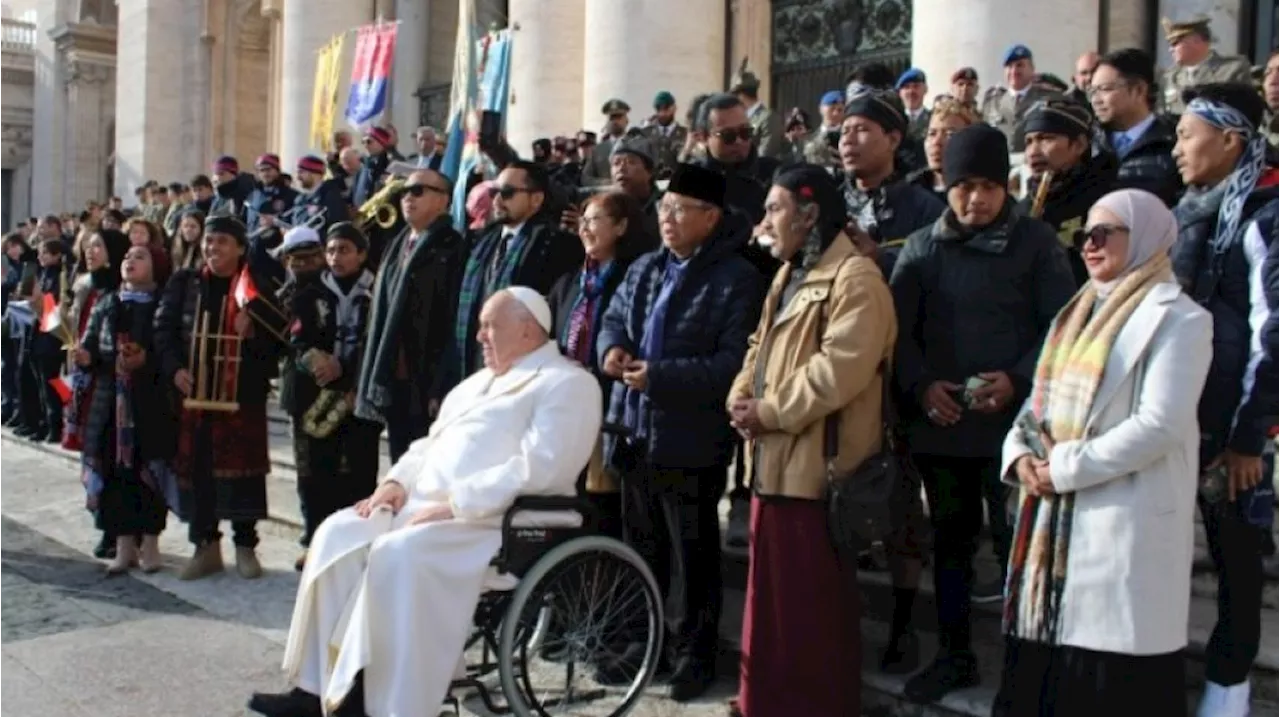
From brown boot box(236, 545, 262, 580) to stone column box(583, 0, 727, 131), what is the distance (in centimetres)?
623

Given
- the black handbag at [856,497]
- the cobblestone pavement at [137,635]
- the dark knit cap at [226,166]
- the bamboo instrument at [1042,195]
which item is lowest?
the cobblestone pavement at [137,635]

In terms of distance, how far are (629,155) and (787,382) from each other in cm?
230

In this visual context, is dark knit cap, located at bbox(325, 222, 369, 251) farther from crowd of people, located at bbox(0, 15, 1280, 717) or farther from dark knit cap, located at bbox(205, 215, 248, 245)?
dark knit cap, located at bbox(205, 215, 248, 245)

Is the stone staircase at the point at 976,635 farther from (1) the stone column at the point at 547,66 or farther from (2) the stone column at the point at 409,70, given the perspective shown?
(2) the stone column at the point at 409,70

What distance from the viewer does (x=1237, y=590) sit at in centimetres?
388

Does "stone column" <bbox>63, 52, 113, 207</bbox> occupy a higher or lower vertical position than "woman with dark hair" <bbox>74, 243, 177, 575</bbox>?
higher

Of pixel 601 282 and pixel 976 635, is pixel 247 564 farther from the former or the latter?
pixel 976 635

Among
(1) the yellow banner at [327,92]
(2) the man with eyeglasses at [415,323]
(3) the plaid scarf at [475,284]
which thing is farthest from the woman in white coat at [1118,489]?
(1) the yellow banner at [327,92]

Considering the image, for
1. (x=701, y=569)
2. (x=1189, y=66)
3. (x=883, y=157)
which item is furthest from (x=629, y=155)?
(x=1189, y=66)

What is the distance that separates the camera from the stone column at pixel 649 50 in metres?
11.9

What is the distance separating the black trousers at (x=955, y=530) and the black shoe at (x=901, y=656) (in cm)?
30

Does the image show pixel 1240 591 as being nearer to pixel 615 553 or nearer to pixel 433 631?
pixel 615 553

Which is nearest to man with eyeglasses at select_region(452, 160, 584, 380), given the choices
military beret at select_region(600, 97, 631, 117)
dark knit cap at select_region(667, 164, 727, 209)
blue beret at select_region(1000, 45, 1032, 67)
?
dark knit cap at select_region(667, 164, 727, 209)

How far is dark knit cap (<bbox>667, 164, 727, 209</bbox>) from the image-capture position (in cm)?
486
